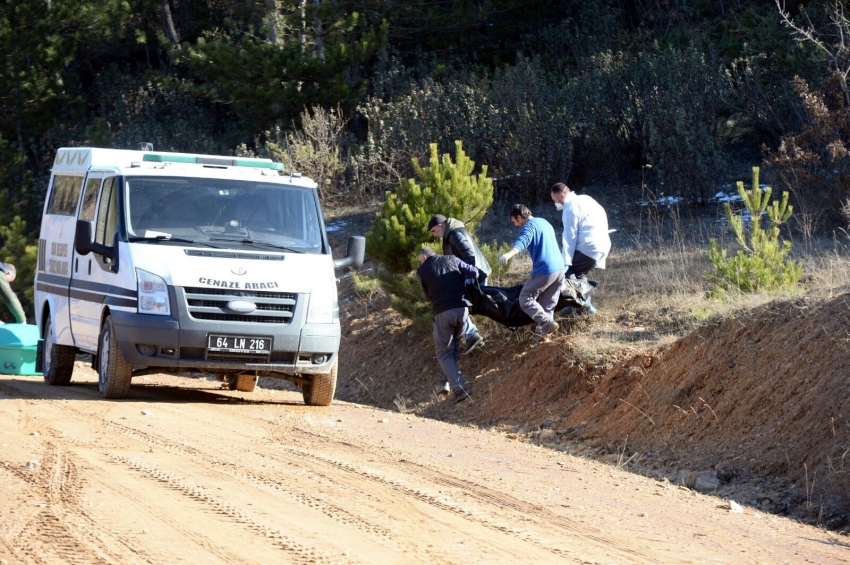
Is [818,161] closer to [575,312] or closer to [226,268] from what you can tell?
[575,312]

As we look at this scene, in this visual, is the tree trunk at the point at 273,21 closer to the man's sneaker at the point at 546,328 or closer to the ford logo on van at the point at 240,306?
the man's sneaker at the point at 546,328

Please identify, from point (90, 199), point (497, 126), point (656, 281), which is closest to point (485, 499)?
point (90, 199)

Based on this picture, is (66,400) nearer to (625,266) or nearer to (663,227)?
(625,266)

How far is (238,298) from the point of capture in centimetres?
1062

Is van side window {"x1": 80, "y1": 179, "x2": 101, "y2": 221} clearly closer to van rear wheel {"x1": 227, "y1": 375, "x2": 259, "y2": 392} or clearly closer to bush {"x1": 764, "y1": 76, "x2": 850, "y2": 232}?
van rear wheel {"x1": 227, "y1": 375, "x2": 259, "y2": 392}

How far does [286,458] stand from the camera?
8453 millimetres

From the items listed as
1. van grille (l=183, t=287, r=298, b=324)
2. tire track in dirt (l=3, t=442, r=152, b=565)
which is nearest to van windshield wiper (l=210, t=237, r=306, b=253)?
van grille (l=183, t=287, r=298, b=324)

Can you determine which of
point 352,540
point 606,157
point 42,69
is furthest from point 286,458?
point 42,69

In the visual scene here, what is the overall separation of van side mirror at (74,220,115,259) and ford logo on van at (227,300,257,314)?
4.44 feet

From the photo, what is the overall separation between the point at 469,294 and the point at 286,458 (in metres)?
4.97

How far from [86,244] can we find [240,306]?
1748 mm

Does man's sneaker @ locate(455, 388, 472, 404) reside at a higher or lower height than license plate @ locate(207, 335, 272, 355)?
lower

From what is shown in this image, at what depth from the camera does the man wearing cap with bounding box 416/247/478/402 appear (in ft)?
41.1

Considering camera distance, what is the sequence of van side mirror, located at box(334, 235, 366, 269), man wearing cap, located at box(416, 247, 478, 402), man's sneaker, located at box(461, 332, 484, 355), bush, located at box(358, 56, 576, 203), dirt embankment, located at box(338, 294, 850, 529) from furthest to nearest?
bush, located at box(358, 56, 576, 203) < man's sneaker, located at box(461, 332, 484, 355) < man wearing cap, located at box(416, 247, 478, 402) < van side mirror, located at box(334, 235, 366, 269) < dirt embankment, located at box(338, 294, 850, 529)
